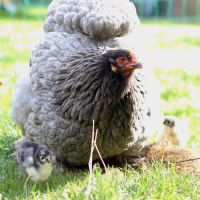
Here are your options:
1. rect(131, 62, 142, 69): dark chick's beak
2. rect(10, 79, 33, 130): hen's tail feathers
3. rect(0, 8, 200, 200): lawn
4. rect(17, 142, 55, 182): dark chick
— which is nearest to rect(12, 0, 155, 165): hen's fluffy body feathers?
rect(10, 79, 33, 130): hen's tail feathers

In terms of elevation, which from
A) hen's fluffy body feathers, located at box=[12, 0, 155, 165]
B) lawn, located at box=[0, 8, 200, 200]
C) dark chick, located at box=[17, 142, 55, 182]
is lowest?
lawn, located at box=[0, 8, 200, 200]

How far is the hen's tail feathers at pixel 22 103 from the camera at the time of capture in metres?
4.64

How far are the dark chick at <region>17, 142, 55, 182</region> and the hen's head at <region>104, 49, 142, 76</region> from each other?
0.80m

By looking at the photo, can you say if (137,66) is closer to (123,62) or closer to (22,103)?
(123,62)

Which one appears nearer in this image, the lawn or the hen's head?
the lawn

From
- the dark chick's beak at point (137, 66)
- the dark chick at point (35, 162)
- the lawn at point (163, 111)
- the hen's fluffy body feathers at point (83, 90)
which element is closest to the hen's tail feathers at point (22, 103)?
the hen's fluffy body feathers at point (83, 90)

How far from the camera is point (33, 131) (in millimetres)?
4414

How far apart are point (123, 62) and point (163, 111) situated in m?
2.43

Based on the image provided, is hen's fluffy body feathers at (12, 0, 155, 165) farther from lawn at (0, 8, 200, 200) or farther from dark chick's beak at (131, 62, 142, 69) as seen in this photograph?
lawn at (0, 8, 200, 200)

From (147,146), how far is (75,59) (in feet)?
3.41

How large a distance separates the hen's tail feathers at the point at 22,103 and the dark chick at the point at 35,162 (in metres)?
0.78

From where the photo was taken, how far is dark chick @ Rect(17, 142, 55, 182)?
368 cm

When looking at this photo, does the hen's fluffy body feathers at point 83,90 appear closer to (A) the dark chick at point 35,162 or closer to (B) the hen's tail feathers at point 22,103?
(B) the hen's tail feathers at point 22,103

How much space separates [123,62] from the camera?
3.87m
